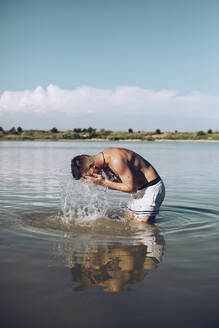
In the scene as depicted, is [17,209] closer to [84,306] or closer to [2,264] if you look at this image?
[2,264]

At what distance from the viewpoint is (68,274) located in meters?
5.31

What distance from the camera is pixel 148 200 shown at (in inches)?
316

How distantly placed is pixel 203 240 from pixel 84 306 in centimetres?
380

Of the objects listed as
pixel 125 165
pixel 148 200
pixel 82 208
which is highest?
pixel 125 165

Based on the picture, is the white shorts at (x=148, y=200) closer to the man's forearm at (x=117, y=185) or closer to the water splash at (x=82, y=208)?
the man's forearm at (x=117, y=185)

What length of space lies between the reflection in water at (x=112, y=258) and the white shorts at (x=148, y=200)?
47 cm

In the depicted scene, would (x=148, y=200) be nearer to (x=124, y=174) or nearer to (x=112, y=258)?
(x=124, y=174)

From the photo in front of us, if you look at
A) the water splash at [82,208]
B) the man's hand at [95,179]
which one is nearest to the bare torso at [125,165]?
the man's hand at [95,179]

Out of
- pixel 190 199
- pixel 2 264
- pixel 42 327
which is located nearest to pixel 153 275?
pixel 42 327

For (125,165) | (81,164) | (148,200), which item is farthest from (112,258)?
(148,200)

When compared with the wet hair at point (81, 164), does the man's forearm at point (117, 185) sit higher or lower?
lower

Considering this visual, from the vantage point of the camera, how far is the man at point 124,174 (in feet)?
23.8

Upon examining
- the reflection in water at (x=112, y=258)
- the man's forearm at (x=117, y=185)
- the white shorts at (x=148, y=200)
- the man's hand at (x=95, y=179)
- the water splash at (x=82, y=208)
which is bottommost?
the water splash at (x=82, y=208)

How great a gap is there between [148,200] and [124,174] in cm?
112
